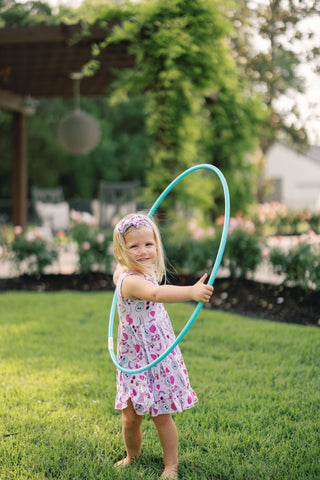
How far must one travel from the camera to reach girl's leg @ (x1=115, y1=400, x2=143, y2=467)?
2.05 metres

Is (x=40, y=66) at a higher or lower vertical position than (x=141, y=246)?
higher

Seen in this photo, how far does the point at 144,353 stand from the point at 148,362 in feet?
0.13

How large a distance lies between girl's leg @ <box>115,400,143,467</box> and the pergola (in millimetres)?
4731

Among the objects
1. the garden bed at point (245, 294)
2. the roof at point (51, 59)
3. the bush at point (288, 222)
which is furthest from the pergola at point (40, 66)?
the bush at point (288, 222)

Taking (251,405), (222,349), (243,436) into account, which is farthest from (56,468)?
(222,349)

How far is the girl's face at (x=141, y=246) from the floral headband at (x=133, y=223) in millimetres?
18

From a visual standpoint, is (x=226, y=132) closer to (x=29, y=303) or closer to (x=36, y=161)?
(x=29, y=303)

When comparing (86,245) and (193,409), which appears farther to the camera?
(86,245)

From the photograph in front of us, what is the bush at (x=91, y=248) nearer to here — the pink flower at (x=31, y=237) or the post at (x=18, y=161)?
the pink flower at (x=31, y=237)

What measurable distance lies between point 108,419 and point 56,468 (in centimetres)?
49

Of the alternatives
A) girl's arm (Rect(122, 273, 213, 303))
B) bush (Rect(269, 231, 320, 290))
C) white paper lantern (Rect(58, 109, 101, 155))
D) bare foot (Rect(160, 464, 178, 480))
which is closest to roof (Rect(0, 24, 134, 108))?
white paper lantern (Rect(58, 109, 101, 155))

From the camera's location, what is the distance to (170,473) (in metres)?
1.99

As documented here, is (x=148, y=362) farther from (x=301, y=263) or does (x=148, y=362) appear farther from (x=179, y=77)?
(x=179, y=77)

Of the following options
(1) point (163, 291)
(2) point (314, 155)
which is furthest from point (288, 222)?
(2) point (314, 155)
